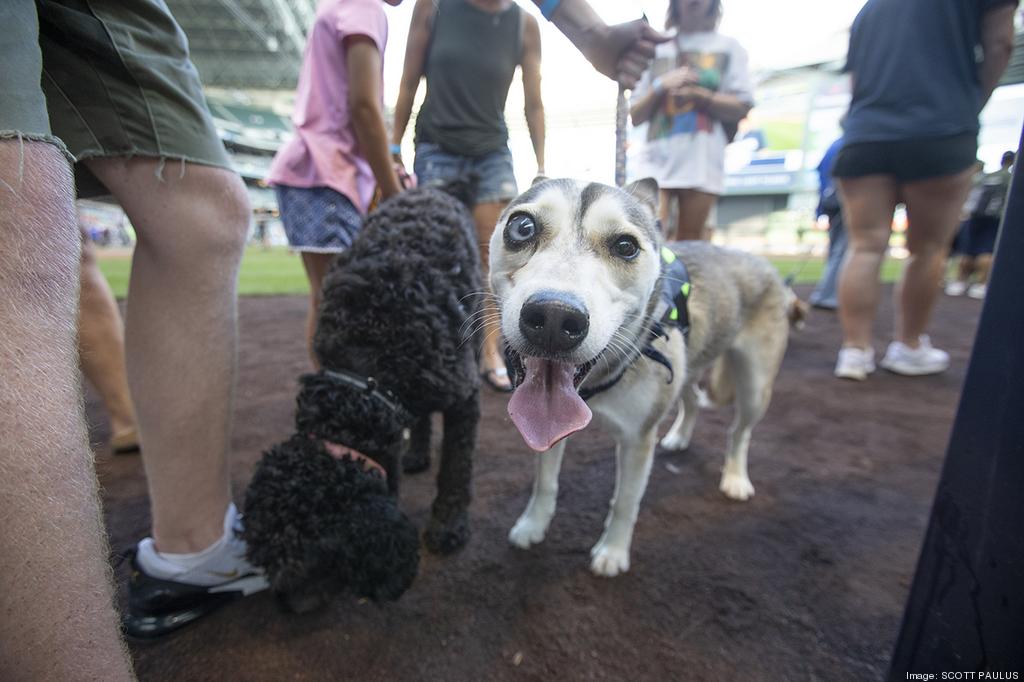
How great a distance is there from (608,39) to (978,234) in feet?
30.8

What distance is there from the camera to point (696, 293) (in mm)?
1976

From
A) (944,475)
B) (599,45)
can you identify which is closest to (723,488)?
(944,475)

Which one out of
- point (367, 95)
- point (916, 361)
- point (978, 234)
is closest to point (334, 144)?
point (367, 95)

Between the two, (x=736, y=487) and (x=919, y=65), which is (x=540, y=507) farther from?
(x=919, y=65)

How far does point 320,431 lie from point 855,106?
4.04 m

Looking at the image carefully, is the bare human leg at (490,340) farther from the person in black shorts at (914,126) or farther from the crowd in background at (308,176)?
the person in black shorts at (914,126)

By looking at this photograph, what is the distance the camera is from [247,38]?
31.4m

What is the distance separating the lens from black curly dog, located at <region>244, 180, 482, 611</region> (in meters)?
1.23

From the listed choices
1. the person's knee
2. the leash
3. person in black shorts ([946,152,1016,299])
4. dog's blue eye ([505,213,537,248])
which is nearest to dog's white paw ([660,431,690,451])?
the leash

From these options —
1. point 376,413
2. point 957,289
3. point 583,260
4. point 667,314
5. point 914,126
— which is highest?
point 914,126

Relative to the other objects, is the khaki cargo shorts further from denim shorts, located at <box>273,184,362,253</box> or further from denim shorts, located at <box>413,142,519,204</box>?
denim shorts, located at <box>413,142,519,204</box>

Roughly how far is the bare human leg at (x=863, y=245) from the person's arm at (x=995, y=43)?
693mm

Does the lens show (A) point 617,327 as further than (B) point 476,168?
No

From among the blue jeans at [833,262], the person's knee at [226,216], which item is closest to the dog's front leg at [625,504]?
the person's knee at [226,216]
